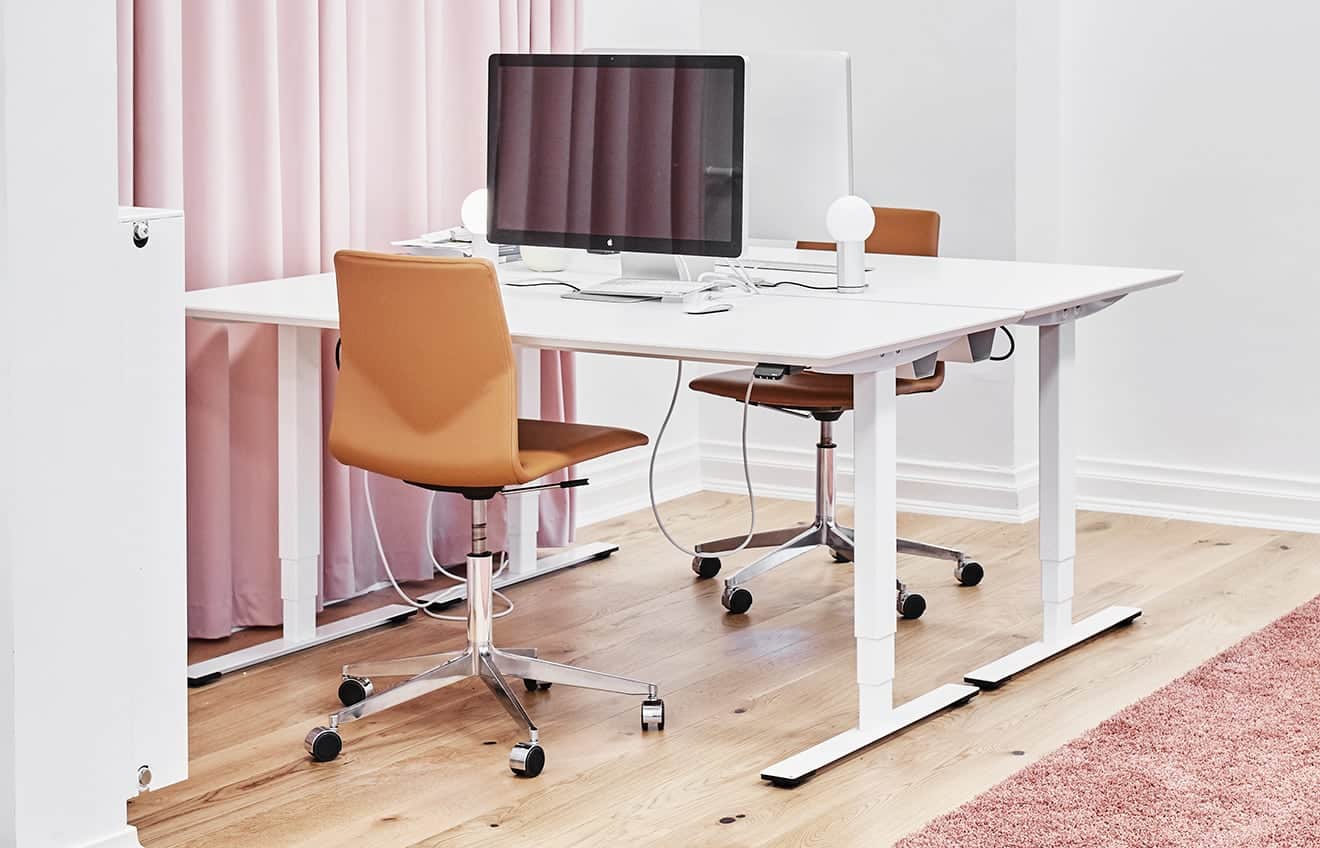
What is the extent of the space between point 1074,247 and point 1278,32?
75 cm

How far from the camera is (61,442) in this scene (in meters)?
2.44

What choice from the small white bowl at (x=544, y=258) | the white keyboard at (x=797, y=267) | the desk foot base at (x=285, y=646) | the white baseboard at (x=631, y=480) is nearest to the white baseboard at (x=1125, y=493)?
the white baseboard at (x=631, y=480)

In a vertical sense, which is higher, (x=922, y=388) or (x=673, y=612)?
(x=922, y=388)

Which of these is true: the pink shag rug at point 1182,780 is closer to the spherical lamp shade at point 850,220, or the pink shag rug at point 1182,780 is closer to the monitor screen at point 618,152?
the spherical lamp shade at point 850,220

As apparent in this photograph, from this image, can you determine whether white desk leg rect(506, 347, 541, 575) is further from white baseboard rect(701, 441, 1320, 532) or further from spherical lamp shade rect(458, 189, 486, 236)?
white baseboard rect(701, 441, 1320, 532)

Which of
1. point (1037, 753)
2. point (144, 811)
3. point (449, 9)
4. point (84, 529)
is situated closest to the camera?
point (84, 529)

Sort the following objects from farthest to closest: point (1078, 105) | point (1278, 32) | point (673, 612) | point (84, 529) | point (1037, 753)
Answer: point (1078, 105) → point (1278, 32) → point (673, 612) → point (1037, 753) → point (84, 529)

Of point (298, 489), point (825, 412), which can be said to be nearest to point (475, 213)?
point (298, 489)

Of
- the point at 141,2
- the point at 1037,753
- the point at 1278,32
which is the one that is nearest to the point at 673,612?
the point at 1037,753

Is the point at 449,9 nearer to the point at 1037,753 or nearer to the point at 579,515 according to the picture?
the point at 579,515

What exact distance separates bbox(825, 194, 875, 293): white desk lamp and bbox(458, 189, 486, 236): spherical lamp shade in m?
0.74

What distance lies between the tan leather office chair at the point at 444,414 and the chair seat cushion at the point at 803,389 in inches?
31.7

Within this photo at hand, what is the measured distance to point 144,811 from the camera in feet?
9.13

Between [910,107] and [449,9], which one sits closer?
[449,9]
